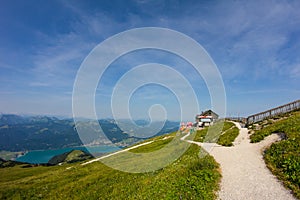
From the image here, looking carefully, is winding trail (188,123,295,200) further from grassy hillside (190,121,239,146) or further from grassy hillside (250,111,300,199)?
grassy hillside (190,121,239,146)

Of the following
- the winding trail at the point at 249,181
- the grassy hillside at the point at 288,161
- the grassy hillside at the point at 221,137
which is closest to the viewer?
the winding trail at the point at 249,181

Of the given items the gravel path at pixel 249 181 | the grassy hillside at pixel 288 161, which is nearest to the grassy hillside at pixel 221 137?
the grassy hillside at pixel 288 161

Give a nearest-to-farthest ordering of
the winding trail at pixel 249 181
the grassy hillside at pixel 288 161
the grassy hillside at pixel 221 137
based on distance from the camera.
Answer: the winding trail at pixel 249 181, the grassy hillside at pixel 288 161, the grassy hillside at pixel 221 137

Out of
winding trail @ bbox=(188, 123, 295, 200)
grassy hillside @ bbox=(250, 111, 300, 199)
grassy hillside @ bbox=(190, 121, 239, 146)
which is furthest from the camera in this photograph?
grassy hillside @ bbox=(190, 121, 239, 146)

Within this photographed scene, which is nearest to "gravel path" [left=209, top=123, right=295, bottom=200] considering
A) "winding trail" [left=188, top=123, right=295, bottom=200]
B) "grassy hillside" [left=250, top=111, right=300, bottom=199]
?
"winding trail" [left=188, top=123, right=295, bottom=200]

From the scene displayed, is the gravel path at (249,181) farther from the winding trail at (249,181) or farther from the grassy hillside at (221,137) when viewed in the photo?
the grassy hillside at (221,137)

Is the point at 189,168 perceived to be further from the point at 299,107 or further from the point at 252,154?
the point at 299,107

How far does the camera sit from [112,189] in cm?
1650

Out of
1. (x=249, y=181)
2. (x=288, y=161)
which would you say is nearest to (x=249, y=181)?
(x=249, y=181)

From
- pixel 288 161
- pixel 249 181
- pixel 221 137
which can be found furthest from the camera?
pixel 221 137

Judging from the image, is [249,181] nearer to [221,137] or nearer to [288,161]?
[288,161]

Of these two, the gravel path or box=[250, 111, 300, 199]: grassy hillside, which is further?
box=[250, 111, 300, 199]: grassy hillside

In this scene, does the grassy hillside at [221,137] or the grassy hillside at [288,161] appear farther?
the grassy hillside at [221,137]

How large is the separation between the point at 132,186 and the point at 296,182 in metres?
11.3
